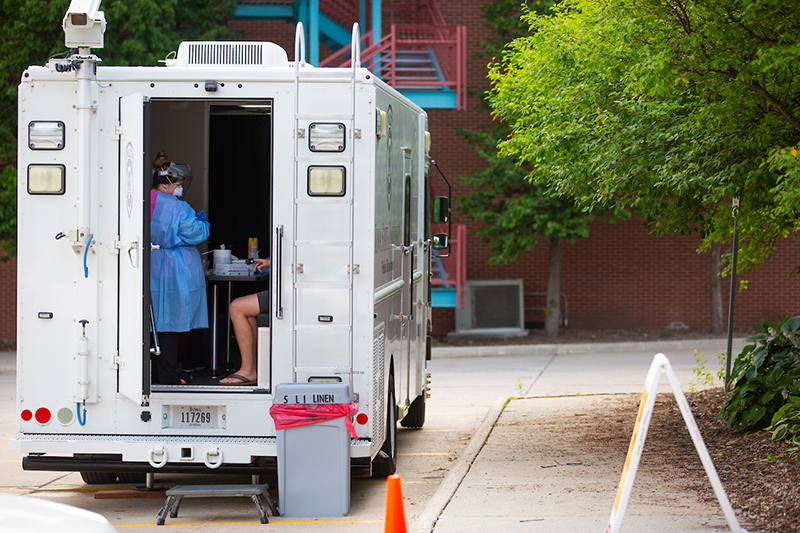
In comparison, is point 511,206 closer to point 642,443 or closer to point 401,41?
point 401,41

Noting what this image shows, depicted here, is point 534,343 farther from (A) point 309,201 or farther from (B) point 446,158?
(A) point 309,201

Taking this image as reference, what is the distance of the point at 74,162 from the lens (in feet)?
21.5

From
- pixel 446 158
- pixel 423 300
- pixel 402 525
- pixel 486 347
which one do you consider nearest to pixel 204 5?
pixel 446 158

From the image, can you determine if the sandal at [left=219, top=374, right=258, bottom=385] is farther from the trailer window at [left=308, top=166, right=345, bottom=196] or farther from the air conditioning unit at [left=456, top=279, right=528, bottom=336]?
the air conditioning unit at [left=456, top=279, right=528, bottom=336]

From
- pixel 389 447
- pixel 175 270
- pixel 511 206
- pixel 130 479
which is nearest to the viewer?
pixel 175 270

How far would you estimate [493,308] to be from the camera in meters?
20.1

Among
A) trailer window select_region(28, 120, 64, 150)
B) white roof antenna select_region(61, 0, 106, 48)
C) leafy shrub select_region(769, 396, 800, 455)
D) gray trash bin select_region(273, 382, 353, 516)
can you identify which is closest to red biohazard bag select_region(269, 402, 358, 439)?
gray trash bin select_region(273, 382, 353, 516)

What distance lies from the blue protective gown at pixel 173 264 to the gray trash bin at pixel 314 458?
4.55 feet

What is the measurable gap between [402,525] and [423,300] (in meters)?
5.17

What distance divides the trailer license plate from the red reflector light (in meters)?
0.86

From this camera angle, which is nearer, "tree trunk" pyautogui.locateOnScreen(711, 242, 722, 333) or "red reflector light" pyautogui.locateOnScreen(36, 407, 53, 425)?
"red reflector light" pyautogui.locateOnScreen(36, 407, 53, 425)

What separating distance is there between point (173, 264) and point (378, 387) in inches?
75.4

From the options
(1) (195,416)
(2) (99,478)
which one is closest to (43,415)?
(1) (195,416)

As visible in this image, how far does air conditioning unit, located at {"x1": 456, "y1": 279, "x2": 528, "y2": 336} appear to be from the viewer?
1994 cm
